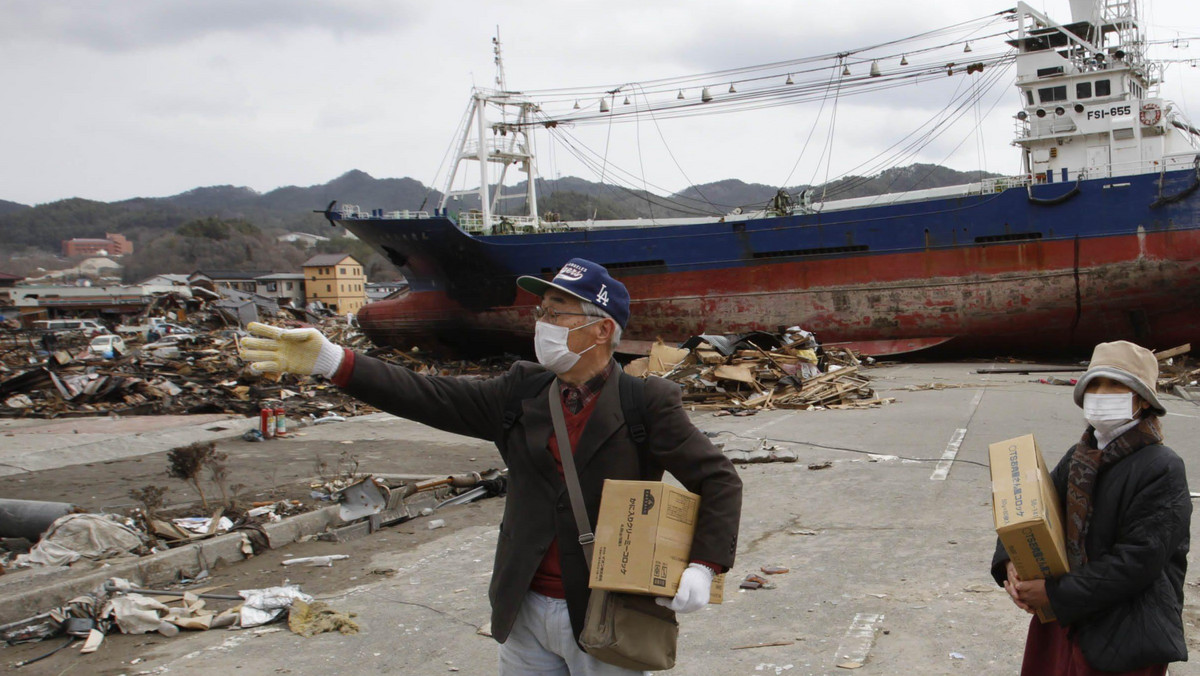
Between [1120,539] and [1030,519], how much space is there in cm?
26

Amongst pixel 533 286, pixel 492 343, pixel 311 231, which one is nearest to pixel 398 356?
pixel 492 343

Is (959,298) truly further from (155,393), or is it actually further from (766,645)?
(766,645)

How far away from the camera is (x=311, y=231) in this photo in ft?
541

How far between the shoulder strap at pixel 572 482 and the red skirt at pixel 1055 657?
1.34 metres

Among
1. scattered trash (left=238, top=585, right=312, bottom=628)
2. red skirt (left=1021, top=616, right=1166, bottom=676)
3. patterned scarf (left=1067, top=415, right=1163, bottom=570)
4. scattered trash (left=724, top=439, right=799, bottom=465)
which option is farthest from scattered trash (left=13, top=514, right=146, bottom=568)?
patterned scarf (left=1067, top=415, right=1163, bottom=570)

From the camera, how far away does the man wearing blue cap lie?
2.30 m

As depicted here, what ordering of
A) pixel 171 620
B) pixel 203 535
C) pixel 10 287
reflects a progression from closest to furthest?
pixel 171 620 → pixel 203 535 → pixel 10 287

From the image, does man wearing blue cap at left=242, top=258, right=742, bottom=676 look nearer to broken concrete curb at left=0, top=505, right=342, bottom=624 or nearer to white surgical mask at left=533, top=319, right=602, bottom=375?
white surgical mask at left=533, top=319, right=602, bottom=375

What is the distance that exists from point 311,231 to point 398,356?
149831 millimetres

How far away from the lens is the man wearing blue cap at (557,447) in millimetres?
2303

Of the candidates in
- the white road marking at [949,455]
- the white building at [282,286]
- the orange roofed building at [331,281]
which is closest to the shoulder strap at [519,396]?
the white road marking at [949,455]

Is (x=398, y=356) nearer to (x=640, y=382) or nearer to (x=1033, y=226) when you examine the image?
(x=1033, y=226)

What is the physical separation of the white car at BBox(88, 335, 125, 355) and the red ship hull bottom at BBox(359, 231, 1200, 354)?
11.0m

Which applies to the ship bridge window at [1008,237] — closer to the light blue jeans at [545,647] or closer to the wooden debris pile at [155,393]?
the wooden debris pile at [155,393]
